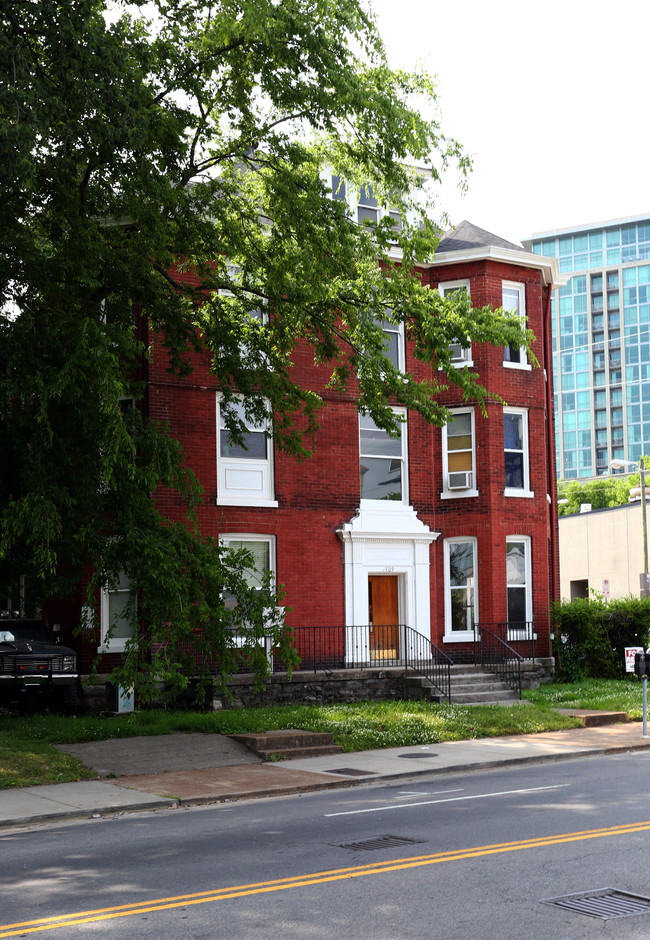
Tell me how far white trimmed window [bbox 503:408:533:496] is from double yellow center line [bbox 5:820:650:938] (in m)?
16.8

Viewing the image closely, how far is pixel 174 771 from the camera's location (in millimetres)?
15617

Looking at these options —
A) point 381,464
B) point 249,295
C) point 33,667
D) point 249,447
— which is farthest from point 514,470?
point 33,667

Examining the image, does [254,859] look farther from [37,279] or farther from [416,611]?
[416,611]

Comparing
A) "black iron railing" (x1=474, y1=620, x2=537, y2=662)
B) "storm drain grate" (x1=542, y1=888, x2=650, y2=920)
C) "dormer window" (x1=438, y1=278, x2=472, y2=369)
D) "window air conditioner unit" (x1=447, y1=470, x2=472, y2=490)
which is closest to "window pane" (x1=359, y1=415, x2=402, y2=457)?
"window air conditioner unit" (x1=447, y1=470, x2=472, y2=490)

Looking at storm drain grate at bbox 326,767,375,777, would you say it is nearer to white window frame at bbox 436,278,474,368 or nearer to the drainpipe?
white window frame at bbox 436,278,474,368

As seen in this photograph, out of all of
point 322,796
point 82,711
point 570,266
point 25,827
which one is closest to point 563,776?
point 322,796

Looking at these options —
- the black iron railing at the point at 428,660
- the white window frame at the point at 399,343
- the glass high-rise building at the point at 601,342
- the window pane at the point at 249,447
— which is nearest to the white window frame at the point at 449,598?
the black iron railing at the point at 428,660

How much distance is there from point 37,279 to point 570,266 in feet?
439

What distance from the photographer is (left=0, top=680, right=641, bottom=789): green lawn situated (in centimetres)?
1623

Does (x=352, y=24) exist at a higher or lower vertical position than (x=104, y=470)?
higher

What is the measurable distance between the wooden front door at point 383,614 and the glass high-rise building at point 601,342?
118745 mm

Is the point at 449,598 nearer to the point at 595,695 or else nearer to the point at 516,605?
the point at 516,605

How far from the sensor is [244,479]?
76.4 feet

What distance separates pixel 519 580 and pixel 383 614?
365 cm
